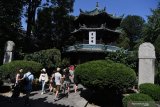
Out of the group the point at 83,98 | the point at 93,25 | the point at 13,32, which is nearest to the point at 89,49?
the point at 93,25

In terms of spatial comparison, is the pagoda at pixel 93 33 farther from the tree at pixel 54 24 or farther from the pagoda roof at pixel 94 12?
the tree at pixel 54 24

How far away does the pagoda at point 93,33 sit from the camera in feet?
135

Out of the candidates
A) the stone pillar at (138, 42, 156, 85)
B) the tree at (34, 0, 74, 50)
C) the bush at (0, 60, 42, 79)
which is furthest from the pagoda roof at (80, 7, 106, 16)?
the stone pillar at (138, 42, 156, 85)

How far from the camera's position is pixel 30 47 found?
40344 mm

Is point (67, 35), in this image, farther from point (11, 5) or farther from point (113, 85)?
point (113, 85)

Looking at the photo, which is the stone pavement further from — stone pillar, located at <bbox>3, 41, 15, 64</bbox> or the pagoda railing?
the pagoda railing

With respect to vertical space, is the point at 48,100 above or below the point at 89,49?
below

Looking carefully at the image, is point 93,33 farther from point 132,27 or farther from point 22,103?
point 132,27

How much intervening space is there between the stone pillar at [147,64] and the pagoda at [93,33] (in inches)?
798

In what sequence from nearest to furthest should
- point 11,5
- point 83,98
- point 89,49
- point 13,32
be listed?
point 83,98, point 11,5, point 13,32, point 89,49

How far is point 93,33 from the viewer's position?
141ft

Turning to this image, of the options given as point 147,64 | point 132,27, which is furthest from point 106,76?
point 132,27

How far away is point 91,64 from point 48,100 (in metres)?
3.35

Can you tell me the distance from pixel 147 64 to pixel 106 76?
3465mm
